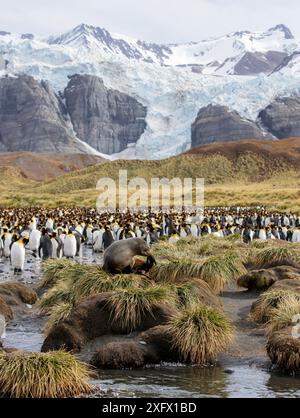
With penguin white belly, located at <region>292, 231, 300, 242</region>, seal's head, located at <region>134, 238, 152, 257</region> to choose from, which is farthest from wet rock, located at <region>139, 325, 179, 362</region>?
penguin white belly, located at <region>292, 231, 300, 242</region>

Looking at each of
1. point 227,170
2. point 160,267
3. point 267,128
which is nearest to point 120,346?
point 160,267

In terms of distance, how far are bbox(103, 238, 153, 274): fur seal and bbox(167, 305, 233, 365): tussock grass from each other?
2817 mm

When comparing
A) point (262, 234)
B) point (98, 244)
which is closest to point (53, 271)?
point (98, 244)

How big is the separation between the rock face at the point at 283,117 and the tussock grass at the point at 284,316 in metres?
168

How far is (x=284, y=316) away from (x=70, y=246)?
554 inches

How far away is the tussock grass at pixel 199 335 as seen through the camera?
9.24m

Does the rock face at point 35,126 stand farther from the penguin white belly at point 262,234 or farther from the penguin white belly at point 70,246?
the penguin white belly at point 70,246

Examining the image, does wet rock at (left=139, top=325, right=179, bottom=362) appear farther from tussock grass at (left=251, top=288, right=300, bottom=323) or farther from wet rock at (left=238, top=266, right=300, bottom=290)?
wet rock at (left=238, top=266, right=300, bottom=290)

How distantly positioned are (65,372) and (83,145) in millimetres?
191345

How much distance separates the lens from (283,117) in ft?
579

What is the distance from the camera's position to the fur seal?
40.4 ft

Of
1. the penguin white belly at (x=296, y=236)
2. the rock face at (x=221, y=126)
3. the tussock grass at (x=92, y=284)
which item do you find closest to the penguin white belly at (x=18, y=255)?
the tussock grass at (x=92, y=284)

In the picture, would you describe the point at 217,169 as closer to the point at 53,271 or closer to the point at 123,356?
the point at 53,271
